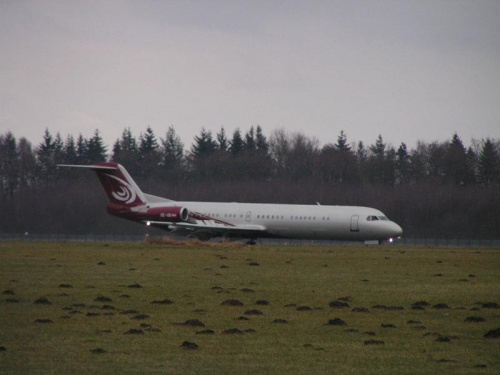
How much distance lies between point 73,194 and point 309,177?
34738 mm

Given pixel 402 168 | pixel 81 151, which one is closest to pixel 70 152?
pixel 81 151

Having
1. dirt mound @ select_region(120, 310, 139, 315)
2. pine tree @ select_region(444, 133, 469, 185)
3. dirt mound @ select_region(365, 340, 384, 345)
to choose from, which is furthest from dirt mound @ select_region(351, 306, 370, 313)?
pine tree @ select_region(444, 133, 469, 185)

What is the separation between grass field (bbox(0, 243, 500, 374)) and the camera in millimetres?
15812

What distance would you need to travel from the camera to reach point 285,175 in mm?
147125

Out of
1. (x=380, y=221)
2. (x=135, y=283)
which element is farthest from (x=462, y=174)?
(x=135, y=283)

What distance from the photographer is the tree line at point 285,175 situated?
115m

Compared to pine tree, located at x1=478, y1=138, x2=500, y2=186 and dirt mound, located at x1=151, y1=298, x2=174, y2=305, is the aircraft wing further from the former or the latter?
pine tree, located at x1=478, y1=138, x2=500, y2=186

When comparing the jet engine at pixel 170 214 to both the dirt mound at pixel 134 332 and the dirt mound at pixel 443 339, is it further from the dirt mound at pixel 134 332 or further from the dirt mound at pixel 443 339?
the dirt mound at pixel 443 339

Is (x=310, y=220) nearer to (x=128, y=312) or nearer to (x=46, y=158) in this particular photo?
(x=128, y=312)

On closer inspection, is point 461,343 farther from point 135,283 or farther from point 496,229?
point 496,229

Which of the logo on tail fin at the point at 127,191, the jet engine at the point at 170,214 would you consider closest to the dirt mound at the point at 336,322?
the jet engine at the point at 170,214

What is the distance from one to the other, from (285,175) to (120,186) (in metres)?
78.9

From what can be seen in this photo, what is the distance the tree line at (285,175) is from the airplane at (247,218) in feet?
138

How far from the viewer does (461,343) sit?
59.1ft
